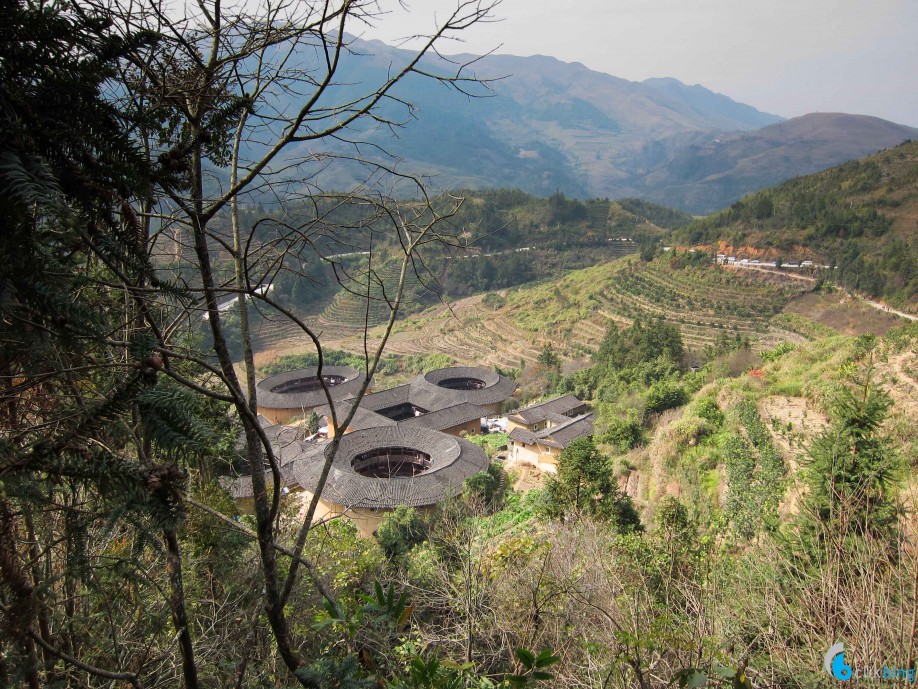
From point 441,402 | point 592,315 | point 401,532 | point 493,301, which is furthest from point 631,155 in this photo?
point 401,532

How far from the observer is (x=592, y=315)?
3081 centimetres

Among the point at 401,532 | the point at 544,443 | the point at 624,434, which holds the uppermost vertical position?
the point at 401,532

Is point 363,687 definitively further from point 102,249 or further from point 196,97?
point 196,97

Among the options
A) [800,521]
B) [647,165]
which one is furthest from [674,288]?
[647,165]

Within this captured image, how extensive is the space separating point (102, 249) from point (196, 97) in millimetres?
568

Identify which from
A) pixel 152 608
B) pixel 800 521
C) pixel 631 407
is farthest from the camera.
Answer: pixel 631 407

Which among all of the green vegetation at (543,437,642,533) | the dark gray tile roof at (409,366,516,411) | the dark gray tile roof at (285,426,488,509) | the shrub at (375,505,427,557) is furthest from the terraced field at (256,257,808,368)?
the green vegetation at (543,437,642,533)

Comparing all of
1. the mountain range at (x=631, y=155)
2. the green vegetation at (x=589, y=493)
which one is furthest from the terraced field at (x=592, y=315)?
the mountain range at (x=631, y=155)

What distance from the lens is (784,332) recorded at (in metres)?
22.5

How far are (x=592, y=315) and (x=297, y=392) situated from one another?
17.4 metres

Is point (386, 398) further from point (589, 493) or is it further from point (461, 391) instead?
point (589, 493)

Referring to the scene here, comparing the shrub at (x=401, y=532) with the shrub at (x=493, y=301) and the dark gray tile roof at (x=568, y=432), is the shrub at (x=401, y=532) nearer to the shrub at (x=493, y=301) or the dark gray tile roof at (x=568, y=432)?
the dark gray tile roof at (x=568, y=432)

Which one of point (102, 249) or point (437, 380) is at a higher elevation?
point (102, 249)

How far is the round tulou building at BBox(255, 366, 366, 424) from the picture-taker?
21.5 metres
